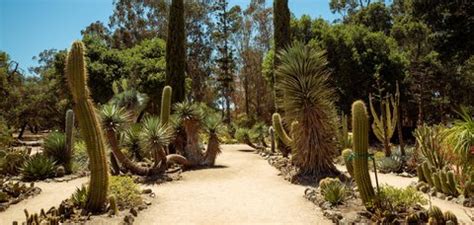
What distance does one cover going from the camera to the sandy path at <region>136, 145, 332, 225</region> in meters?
7.16

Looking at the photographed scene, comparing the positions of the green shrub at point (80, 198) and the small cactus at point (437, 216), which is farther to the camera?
the green shrub at point (80, 198)

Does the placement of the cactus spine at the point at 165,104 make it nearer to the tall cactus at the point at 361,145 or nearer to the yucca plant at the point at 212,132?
the yucca plant at the point at 212,132

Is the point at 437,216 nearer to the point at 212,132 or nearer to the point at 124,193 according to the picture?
the point at 124,193

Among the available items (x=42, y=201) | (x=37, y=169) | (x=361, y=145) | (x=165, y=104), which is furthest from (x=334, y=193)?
(x=37, y=169)

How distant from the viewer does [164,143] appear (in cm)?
1171

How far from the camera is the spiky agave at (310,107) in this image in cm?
1112

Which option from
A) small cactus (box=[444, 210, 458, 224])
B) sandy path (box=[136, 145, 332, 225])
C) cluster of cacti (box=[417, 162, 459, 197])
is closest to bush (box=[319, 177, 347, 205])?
sandy path (box=[136, 145, 332, 225])

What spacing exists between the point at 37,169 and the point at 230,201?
6.59 metres

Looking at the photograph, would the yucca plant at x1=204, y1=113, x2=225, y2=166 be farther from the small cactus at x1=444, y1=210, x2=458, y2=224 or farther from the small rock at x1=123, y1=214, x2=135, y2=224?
the small cactus at x1=444, y1=210, x2=458, y2=224

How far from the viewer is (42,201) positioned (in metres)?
Answer: 8.84

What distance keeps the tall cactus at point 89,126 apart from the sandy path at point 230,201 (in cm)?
86

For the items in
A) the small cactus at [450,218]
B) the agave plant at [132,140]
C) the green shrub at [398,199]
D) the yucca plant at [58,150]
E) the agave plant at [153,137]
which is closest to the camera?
the small cactus at [450,218]

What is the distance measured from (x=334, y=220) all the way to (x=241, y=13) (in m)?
34.0

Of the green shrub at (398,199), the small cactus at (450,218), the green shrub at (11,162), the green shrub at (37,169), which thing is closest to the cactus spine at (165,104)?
the green shrub at (37,169)
